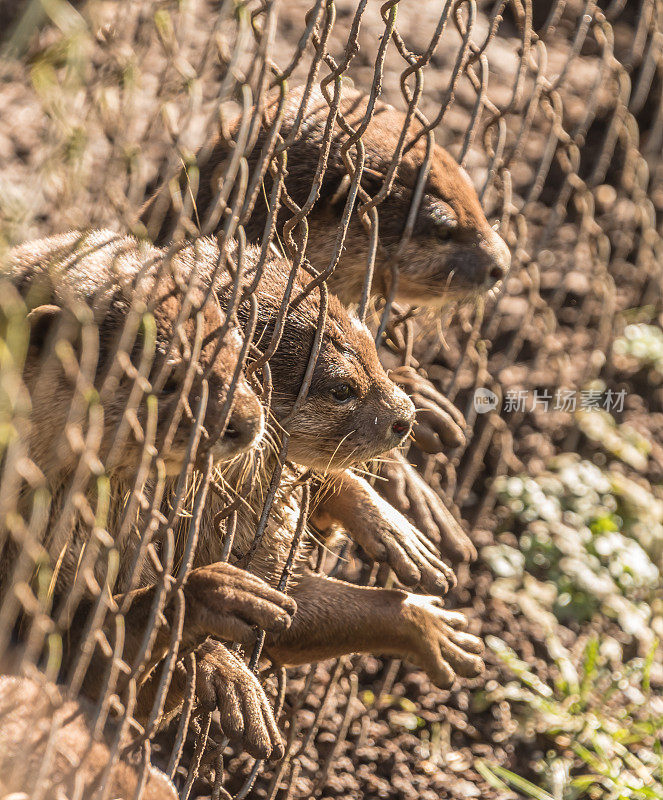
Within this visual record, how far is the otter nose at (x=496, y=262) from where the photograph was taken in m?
3.00

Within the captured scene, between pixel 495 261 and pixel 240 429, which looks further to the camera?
pixel 495 261

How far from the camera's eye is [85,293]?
194cm

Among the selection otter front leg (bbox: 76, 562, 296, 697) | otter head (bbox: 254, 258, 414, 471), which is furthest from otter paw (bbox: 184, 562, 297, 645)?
otter head (bbox: 254, 258, 414, 471)

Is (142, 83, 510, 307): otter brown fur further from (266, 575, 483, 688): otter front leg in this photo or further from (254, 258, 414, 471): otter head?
(266, 575, 483, 688): otter front leg

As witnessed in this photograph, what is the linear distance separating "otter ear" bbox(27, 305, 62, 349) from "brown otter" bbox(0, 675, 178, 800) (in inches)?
23.9

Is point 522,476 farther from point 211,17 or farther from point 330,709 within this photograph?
point 211,17

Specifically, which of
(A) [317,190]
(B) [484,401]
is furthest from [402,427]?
(B) [484,401]

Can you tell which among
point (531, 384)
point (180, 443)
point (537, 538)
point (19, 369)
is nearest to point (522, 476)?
point (537, 538)

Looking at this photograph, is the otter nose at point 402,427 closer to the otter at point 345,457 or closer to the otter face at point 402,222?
the otter at point 345,457

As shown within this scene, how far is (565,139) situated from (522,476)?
1.30m

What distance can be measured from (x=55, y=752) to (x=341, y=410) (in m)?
1.05

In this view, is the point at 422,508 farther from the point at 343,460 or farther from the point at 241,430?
the point at 241,430

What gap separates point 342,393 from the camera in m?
2.35

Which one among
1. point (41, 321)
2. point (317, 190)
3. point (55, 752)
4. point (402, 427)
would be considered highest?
point (317, 190)
